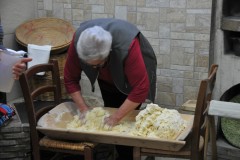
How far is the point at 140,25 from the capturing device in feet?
14.1

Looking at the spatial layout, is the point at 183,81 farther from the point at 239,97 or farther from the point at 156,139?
the point at 156,139

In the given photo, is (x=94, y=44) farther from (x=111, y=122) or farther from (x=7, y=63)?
(x=7, y=63)

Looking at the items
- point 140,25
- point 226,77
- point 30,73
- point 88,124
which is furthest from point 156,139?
point 140,25

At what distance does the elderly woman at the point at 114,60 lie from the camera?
2639mm

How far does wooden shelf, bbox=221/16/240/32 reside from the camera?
3763mm

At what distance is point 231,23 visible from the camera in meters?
3.79

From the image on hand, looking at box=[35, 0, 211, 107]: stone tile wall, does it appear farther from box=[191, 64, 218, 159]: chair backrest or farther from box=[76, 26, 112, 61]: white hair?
box=[76, 26, 112, 61]: white hair

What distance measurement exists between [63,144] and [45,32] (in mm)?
2137

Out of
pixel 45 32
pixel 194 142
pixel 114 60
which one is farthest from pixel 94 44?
pixel 45 32

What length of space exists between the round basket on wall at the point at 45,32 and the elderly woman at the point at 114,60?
4.65 feet

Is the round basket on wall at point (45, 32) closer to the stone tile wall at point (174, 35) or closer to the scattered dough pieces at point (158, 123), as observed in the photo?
the stone tile wall at point (174, 35)

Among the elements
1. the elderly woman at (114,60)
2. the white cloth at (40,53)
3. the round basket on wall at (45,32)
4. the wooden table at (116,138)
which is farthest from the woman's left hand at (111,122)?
A: the round basket on wall at (45,32)

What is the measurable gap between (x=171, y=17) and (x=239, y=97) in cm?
107

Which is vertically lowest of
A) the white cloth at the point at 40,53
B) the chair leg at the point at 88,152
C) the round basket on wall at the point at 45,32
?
the chair leg at the point at 88,152
